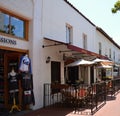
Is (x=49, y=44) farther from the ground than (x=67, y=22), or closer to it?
closer to it

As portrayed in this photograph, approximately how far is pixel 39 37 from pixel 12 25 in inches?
68.0

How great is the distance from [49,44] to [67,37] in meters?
4.15

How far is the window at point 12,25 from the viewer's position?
10.5 metres

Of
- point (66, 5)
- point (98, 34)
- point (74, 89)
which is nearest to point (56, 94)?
point (74, 89)

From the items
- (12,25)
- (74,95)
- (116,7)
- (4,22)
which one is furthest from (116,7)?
(4,22)

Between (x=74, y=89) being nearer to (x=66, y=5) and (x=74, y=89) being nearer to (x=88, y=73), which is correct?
(x=66, y=5)

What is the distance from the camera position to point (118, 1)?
1644 cm

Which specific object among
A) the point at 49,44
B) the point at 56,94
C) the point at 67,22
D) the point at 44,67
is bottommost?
the point at 56,94

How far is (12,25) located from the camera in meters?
11.1

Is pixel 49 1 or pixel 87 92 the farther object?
Result: pixel 49 1

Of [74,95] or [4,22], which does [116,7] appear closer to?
[74,95]

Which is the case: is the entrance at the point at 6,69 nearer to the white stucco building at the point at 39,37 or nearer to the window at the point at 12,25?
the white stucco building at the point at 39,37

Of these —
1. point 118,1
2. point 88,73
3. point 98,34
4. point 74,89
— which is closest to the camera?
point 74,89

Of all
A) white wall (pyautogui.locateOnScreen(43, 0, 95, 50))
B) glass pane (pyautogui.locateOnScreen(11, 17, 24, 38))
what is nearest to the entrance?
glass pane (pyautogui.locateOnScreen(11, 17, 24, 38))
